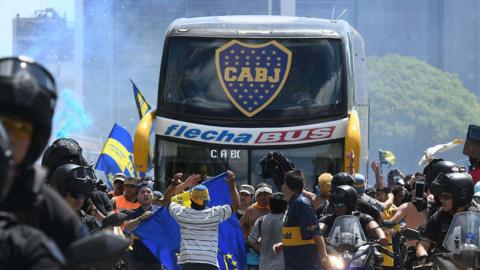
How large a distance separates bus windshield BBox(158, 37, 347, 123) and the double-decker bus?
0.01m

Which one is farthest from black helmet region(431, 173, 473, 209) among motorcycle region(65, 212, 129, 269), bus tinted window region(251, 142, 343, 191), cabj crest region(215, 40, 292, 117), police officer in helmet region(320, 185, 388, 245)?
cabj crest region(215, 40, 292, 117)

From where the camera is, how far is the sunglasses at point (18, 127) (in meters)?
4.87

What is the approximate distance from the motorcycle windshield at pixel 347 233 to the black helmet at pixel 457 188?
1183 mm

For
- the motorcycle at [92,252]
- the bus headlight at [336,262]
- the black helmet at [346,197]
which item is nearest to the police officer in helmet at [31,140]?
the motorcycle at [92,252]

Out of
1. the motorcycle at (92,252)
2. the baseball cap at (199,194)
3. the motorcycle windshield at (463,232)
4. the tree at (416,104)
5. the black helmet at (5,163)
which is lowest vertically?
the tree at (416,104)

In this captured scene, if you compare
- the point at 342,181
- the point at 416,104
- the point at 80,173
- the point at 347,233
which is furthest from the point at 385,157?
the point at 416,104

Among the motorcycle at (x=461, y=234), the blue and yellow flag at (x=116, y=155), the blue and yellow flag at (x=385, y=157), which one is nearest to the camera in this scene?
the motorcycle at (x=461, y=234)

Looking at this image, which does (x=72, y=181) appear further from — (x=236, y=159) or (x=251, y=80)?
(x=251, y=80)

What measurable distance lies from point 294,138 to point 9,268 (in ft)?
51.9

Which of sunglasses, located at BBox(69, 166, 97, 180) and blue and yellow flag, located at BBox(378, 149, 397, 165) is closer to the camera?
sunglasses, located at BBox(69, 166, 97, 180)

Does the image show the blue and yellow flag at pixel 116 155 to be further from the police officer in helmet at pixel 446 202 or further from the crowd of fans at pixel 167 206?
the police officer in helmet at pixel 446 202

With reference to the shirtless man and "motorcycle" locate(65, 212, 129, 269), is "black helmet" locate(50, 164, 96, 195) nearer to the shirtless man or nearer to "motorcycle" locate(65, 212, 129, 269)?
the shirtless man

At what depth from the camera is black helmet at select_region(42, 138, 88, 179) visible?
12.7 meters

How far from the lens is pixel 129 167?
88.3 feet
